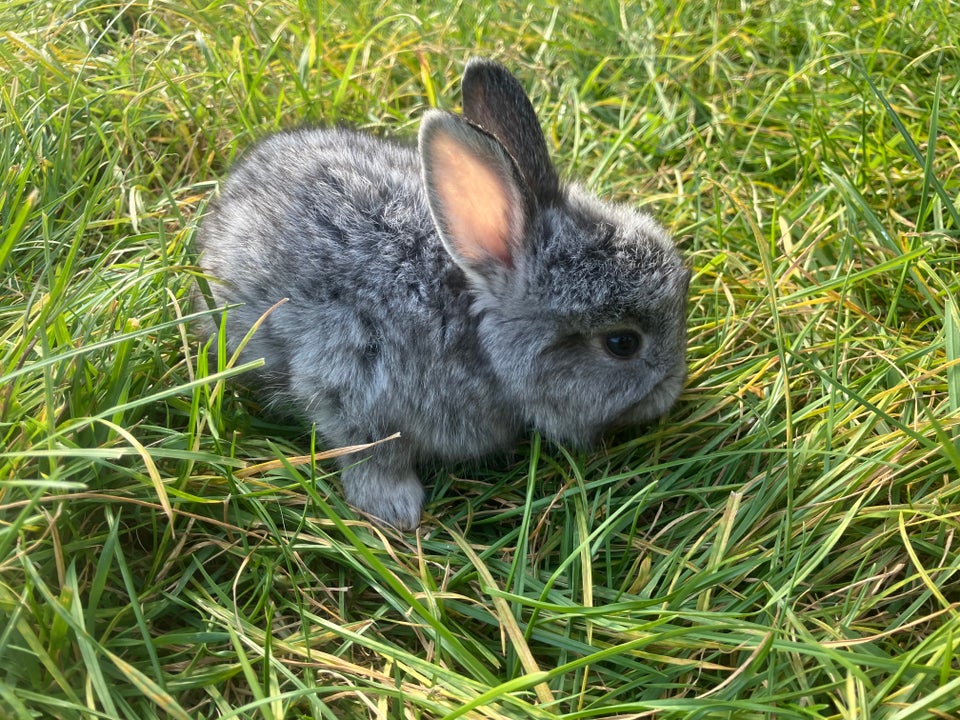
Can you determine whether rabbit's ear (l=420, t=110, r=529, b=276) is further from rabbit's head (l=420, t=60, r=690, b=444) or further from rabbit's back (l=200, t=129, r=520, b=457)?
rabbit's back (l=200, t=129, r=520, b=457)

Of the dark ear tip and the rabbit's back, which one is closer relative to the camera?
the rabbit's back

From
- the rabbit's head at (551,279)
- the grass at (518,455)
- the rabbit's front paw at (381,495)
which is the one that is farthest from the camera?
the rabbit's front paw at (381,495)

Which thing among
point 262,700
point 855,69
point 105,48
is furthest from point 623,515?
point 105,48

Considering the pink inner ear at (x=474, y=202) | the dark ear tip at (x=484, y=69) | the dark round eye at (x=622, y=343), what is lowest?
the dark round eye at (x=622, y=343)

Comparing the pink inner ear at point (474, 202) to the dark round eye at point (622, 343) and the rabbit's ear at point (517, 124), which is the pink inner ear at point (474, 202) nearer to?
the rabbit's ear at point (517, 124)

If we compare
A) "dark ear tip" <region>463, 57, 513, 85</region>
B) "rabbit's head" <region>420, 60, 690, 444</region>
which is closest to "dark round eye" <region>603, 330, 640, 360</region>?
"rabbit's head" <region>420, 60, 690, 444</region>

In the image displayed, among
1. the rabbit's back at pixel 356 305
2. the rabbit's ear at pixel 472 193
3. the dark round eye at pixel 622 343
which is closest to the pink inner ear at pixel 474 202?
the rabbit's ear at pixel 472 193

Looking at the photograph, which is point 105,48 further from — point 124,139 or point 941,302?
point 941,302
